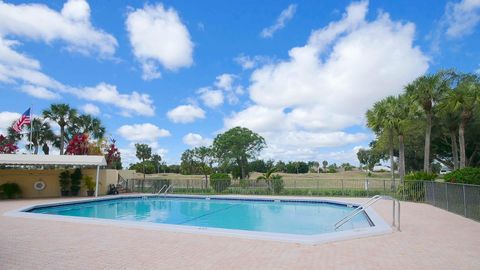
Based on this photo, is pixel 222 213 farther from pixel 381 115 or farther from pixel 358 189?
pixel 381 115

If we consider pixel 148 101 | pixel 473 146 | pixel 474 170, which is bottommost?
pixel 474 170

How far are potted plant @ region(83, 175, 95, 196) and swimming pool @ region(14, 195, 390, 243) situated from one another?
6.62 ft

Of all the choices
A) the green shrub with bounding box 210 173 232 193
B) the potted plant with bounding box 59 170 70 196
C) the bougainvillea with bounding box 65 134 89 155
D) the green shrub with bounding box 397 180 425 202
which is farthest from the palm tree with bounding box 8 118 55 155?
the green shrub with bounding box 397 180 425 202

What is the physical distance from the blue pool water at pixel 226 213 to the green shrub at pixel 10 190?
4.37 metres

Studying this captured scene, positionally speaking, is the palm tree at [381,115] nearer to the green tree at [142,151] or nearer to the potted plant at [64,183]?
the potted plant at [64,183]

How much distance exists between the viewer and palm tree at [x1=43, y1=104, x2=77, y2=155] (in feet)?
103

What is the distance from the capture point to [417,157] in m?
39.2

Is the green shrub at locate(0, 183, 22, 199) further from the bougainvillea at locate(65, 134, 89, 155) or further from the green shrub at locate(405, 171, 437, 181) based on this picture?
the green shrub at locate(405, 171, 437, 181)

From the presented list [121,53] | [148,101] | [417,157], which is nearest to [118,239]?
[121,53]

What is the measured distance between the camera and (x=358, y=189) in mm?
20484

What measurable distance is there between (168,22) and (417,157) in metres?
35.9

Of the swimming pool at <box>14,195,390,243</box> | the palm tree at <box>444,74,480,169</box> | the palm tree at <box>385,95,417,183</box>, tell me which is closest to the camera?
the swimming pool at <box>14,195,390,243</box>

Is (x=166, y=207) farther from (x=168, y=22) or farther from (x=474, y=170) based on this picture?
(x=474, y=170)

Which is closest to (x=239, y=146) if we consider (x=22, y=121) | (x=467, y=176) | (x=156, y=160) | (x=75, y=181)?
(x=75, y=181)
